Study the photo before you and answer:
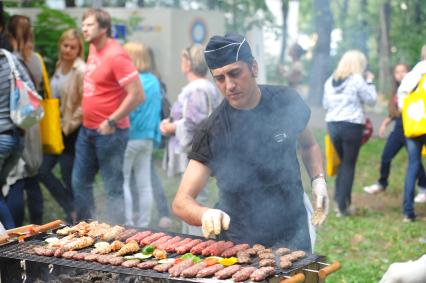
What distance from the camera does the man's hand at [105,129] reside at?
6.81 metres

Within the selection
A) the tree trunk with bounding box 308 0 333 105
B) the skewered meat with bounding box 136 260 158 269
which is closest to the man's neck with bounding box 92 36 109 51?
the skewered meat with bounding box 136 260 158 269

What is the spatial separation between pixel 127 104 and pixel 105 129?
31 cm

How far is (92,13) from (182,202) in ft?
10.4

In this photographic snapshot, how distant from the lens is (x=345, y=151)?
29.8ft

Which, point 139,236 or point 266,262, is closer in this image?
point 266,262

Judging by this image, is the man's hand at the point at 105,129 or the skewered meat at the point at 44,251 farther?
the man's hand at the point at 105,129

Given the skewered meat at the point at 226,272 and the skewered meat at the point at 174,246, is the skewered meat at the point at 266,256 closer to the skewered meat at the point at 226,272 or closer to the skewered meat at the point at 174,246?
the skewered meat at the point at 226,272

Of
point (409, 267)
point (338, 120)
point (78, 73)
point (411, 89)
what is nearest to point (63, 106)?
point (78, 73)

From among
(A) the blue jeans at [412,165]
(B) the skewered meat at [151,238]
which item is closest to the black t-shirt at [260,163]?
(B) the skewered meat at [151,238]

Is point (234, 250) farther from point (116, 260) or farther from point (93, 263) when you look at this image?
point (93, 263)

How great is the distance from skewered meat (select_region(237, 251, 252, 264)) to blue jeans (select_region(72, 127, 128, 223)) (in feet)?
11.0

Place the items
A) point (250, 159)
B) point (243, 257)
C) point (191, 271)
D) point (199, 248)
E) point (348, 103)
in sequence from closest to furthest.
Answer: point (191, 271), point (243, 257), point (199, 248), point (250, 159), point (348, 103)

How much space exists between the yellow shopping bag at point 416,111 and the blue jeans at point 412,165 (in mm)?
266

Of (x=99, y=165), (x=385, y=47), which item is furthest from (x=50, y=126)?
(x=385, y=47)
